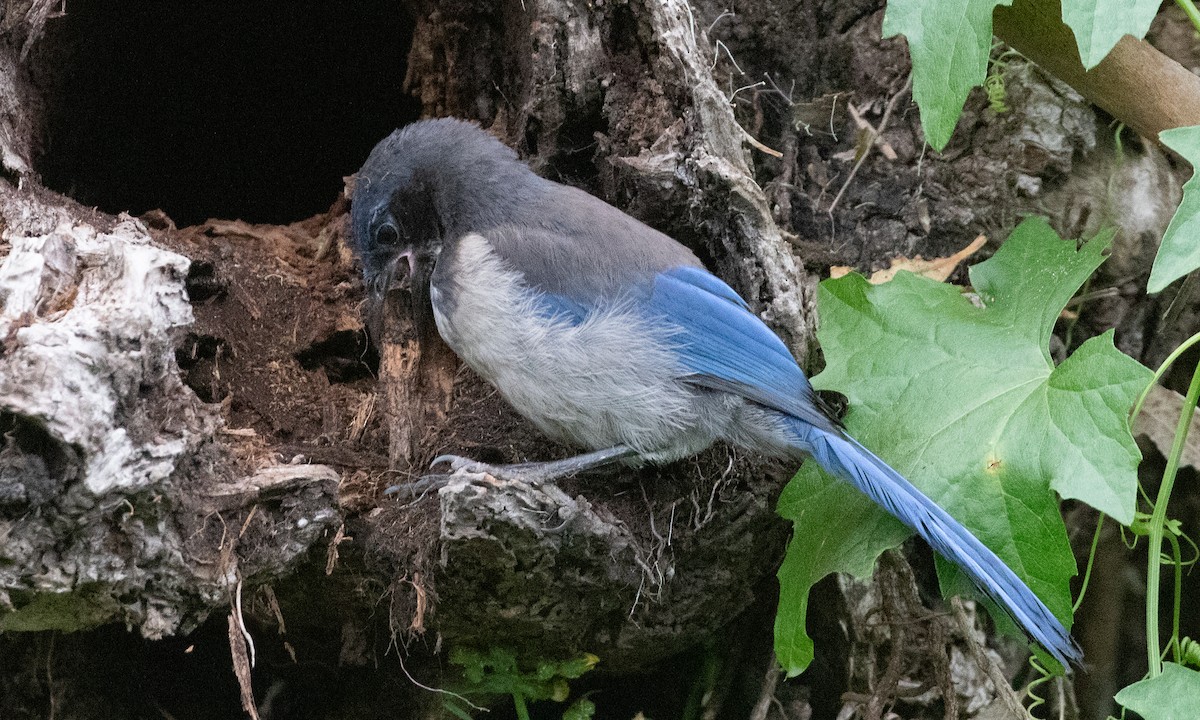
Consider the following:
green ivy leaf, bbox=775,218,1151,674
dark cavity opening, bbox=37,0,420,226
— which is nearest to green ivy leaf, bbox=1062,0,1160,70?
green ivy leaf, bbox=775,218,1151,674

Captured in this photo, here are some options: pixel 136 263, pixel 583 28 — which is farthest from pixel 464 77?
pixel 136 263

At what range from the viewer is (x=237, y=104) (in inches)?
178

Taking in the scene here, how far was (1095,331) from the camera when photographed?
3.36 metres

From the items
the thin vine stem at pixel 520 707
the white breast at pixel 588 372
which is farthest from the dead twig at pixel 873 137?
the thin vine stem at pixel 520 707

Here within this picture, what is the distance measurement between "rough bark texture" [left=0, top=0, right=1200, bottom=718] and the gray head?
15 centimetres

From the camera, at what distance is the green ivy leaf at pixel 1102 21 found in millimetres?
2199

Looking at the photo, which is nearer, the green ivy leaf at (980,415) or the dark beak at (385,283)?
the green ivy leaf at (980,415)

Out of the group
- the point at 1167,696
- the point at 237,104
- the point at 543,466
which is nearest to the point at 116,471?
the point at 543,466

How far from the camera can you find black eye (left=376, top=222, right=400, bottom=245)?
317 centimetres

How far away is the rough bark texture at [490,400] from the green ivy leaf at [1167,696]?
76cm

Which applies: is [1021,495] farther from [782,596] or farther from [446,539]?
[446,539]

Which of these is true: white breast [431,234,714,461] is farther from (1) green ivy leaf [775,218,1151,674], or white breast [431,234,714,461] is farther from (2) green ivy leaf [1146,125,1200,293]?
(2) green ivy leaf [1146,125,1200,293]

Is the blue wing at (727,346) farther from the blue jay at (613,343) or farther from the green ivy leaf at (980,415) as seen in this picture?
the green ivy leaf at (980,415)

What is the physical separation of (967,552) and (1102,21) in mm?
1098
